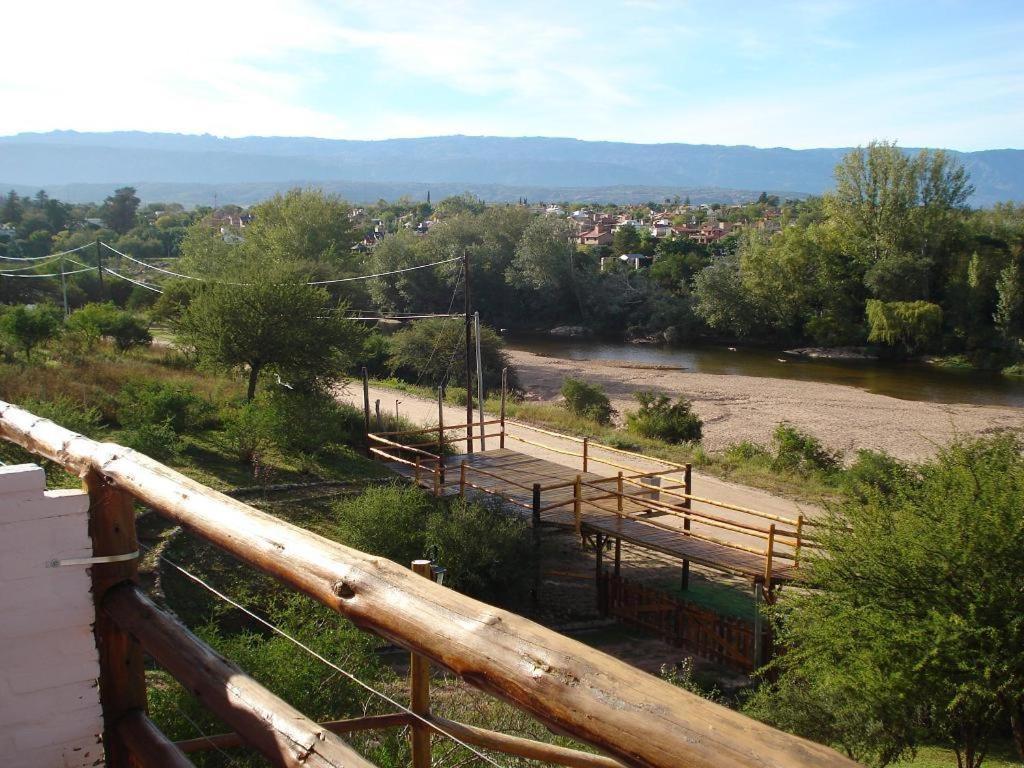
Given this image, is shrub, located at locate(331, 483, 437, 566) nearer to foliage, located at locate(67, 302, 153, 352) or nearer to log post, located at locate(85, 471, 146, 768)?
log post, located at locate(85, 471, 146, 768)

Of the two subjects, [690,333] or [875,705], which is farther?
[690,333]

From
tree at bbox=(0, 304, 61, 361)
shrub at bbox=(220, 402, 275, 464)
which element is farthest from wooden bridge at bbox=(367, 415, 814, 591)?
tree at bbox=(0, 304, 61, 361)

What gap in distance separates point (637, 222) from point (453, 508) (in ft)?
579

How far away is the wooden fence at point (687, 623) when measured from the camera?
14.0m

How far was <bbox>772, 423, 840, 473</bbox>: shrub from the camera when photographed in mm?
26578

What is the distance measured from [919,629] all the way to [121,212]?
127 meters

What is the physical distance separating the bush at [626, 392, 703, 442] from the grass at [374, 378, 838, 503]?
0.67 metres

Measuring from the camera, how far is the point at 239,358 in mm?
24031

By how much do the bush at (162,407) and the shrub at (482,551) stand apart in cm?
766

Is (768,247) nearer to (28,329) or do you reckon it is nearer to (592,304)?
(592,304)

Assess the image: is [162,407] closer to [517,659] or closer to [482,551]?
[482,551]

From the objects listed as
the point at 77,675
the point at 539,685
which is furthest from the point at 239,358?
the point at 539,685

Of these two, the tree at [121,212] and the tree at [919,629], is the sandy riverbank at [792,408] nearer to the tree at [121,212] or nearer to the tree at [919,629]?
the tree at [919,629]

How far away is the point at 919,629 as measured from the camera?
29.2ft
